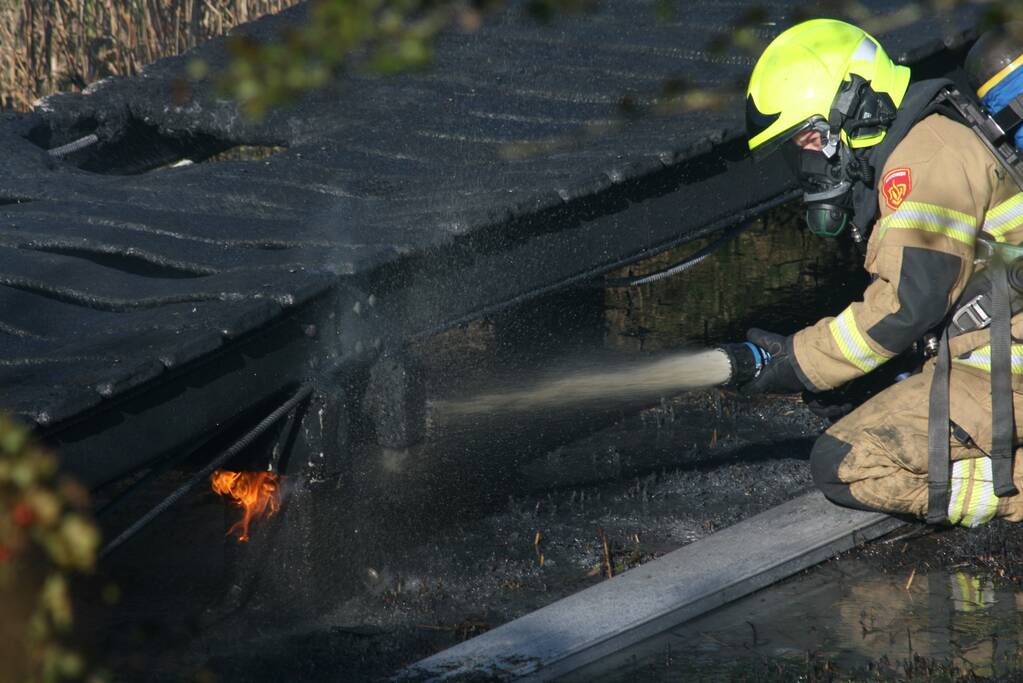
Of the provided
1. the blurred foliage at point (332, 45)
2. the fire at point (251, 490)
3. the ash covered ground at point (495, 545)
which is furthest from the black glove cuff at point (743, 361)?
the blurred foliage at point (332, 45)

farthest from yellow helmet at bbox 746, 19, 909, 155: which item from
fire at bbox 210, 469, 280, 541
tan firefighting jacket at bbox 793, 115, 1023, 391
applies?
fire at bbox 210, 469, 280, 541

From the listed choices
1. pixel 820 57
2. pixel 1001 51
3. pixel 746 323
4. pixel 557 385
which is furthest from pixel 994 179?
pixel 746 323

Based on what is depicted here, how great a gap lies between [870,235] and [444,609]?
191 cm

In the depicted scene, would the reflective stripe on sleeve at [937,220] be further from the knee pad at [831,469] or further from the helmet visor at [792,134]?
the knee pad at [831,469]

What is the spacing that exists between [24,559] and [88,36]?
6.94m

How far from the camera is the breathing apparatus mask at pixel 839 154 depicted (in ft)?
14.0

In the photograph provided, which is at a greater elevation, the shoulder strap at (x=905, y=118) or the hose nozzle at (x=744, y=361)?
the shoulder strap at (x=905, y=118)

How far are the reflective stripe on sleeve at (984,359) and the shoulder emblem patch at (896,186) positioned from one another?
0.62 meters

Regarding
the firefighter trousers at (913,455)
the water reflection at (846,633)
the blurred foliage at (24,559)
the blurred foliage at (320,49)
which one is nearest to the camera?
the blurred foliage at (24,559)

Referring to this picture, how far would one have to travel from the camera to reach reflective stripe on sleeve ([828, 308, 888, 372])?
4395mm

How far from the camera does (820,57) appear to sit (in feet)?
14.1

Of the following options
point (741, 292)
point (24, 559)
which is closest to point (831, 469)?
point (741, 292)

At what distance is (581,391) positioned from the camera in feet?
20.3

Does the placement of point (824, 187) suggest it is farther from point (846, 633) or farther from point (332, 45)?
point (332, 45)
